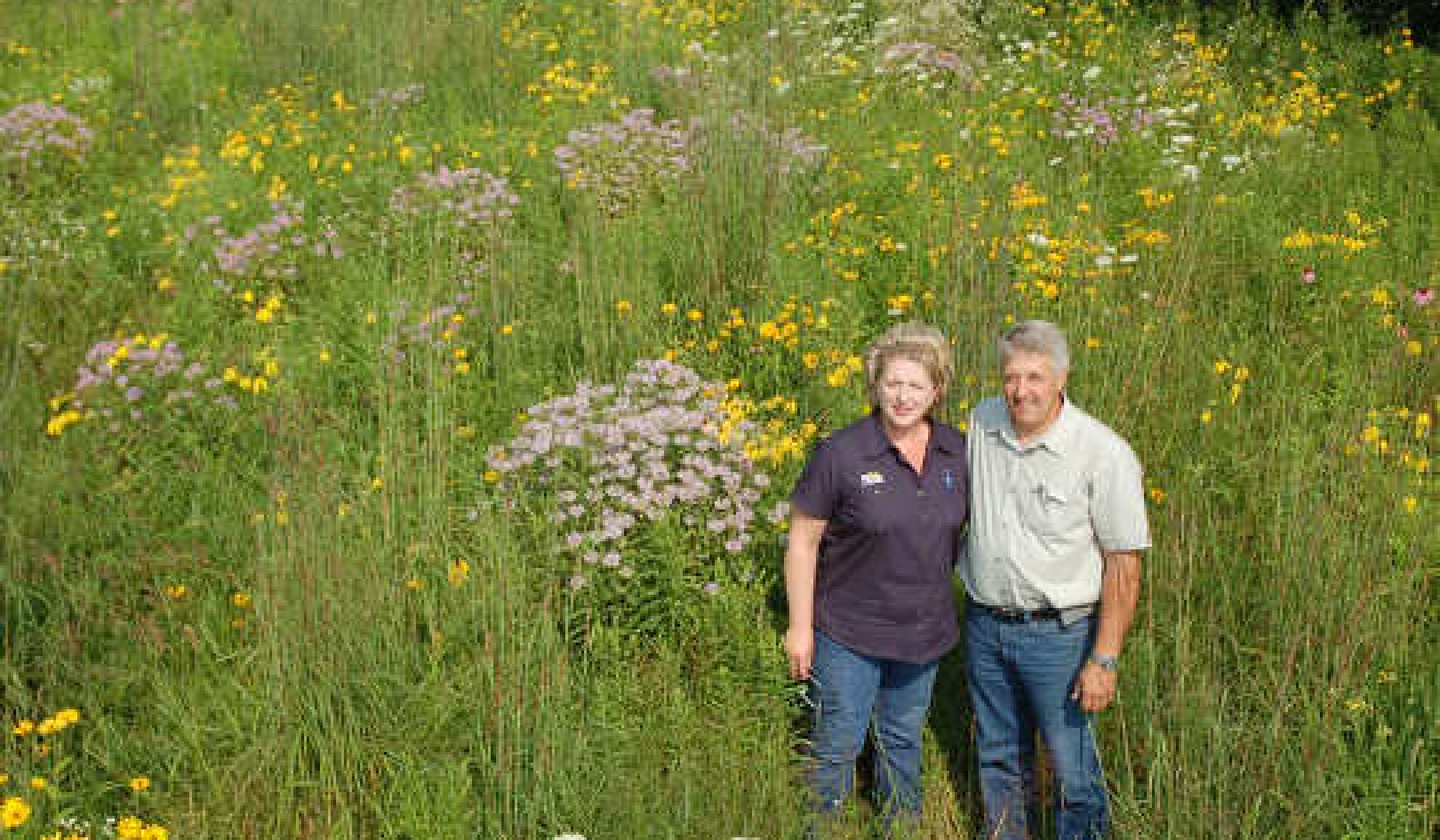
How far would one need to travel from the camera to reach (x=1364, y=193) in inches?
216

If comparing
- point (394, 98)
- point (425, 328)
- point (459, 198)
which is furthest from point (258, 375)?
point (394, 98)

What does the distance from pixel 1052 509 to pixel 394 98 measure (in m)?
5.26

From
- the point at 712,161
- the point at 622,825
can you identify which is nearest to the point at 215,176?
the point at 712,161

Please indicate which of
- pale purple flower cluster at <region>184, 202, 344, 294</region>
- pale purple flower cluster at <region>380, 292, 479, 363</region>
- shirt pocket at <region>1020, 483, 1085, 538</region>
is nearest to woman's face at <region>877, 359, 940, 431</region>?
shirt pocket at <region>1020, 483, 1085, 538</region>

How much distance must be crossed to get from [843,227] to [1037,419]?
2494 millimetres

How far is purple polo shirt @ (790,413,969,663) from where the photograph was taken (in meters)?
3.00

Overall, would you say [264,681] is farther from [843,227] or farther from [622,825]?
[843,227]

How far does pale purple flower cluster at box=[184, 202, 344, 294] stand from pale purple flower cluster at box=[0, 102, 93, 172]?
1.70m

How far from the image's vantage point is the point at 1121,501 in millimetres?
2834

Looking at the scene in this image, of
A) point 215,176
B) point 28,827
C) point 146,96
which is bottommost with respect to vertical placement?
point 28,827

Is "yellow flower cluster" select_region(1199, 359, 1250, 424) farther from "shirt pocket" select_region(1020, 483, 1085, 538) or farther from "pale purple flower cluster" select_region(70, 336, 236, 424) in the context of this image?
"pale purple flower cluster" select_region(70, 336, 236, 424)

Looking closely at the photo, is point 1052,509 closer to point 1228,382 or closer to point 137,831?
point 1228,382

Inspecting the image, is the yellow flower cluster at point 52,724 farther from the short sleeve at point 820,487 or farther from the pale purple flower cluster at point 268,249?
the pale purple flower cluster at point 268,249

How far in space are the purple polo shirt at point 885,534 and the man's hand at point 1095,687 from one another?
0.37m
